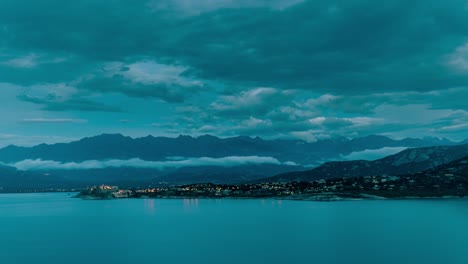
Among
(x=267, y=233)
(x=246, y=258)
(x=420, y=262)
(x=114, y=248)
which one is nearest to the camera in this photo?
(x=420, y=262)

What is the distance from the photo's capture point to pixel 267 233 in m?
127

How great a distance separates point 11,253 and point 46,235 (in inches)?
1315

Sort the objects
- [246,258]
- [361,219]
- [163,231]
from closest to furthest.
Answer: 1. [246,258]
2. [163,231]
3. [361,219]

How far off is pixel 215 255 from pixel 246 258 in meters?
7.46

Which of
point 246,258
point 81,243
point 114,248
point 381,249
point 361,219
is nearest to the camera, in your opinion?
point 246,258

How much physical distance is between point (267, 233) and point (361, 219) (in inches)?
2008

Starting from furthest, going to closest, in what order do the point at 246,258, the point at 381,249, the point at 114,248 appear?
the point at 114,248
the point at 381,249
the point at 246,258

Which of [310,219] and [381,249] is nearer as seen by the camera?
[381,249]

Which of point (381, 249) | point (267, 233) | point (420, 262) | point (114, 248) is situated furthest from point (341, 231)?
point (114, 248)

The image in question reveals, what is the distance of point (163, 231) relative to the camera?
138m

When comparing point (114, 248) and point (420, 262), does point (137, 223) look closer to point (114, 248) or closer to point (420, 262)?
point (114, 248)

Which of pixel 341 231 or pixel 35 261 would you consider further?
pixel 341 231

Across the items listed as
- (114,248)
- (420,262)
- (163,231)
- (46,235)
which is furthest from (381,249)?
(46,235)

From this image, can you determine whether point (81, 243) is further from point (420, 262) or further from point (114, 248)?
point (420, 262)
